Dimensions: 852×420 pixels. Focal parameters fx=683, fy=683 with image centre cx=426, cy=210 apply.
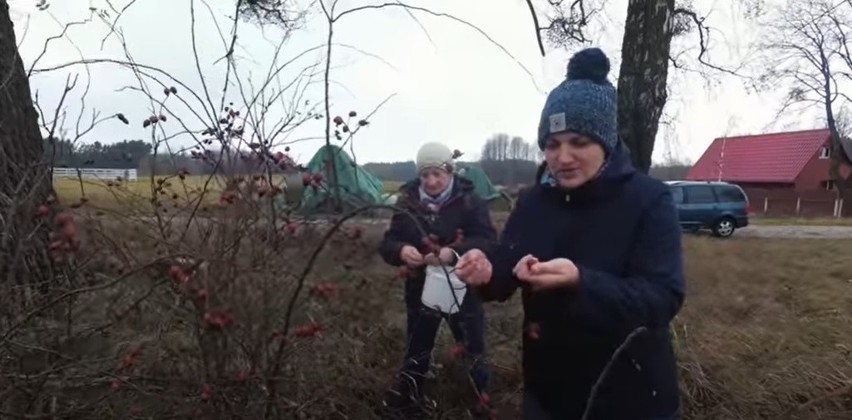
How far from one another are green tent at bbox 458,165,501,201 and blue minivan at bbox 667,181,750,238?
12.5 meters

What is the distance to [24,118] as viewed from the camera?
3.30 m

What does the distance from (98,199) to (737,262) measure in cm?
762

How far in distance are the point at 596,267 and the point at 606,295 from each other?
0.15 metres

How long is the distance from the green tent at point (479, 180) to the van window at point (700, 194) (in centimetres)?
1293

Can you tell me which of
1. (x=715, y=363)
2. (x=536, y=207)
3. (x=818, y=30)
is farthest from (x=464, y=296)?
(x=818, y=30)

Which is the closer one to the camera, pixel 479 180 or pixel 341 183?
pixel 341 183

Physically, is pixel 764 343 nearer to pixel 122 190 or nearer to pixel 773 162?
pixel 122 190

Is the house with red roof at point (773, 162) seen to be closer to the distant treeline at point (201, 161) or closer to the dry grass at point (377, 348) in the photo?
the dry grass at point (377, 348)

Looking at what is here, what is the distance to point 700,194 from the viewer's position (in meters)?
15.3

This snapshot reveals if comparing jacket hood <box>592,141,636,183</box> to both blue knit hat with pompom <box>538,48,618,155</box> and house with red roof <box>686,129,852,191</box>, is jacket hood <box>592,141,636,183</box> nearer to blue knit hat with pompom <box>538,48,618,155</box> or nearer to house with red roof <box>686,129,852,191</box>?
blue knit hat with pompom <box>538,48,618,155</box>

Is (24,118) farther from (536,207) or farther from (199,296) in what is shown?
(536,207)

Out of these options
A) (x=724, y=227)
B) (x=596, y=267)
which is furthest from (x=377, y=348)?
(x=724, y=227)

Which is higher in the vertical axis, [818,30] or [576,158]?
[818,30]

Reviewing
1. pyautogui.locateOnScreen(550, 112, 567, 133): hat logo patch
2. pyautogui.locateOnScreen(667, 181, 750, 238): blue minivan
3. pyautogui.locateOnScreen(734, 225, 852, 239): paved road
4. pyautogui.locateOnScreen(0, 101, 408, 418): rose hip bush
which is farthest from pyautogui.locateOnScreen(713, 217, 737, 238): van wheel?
pyautogui.locateOnScreen(550, 112, 567, 133): hat logo patch
